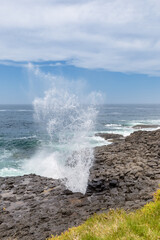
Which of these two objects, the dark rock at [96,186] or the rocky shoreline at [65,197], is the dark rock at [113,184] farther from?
the dark rock at [96,186]

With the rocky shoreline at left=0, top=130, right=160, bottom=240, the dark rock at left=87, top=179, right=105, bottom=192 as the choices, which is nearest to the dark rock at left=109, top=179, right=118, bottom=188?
the rocky shoreline at left=0, top=130, right=160, bottom=240

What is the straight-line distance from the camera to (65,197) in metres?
15.0

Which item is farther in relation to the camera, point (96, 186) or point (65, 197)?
point (96, 186)

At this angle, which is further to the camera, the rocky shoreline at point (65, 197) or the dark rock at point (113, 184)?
the dark rock at point (113, 184)

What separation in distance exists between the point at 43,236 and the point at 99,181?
6621 millimetres

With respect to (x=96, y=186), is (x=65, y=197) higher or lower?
lower

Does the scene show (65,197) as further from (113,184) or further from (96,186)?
(113,184)

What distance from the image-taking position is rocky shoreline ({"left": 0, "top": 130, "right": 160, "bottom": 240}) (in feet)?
36.9

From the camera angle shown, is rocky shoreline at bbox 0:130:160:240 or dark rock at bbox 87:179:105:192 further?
dark rock at bbox 87:179:105:192

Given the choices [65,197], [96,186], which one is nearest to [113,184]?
[96,186]

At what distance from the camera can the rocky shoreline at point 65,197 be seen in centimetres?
1123

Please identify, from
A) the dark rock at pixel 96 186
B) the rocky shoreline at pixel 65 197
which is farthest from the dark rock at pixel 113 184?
the dark rock at pixel 96 186

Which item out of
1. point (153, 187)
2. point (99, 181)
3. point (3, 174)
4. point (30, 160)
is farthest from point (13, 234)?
point (30, 160)

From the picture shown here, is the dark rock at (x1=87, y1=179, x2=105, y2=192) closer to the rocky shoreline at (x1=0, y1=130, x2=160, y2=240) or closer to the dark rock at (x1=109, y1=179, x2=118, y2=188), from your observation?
the rocky shoreline at (x1=0, y1=130, x2=160, y2=240)
